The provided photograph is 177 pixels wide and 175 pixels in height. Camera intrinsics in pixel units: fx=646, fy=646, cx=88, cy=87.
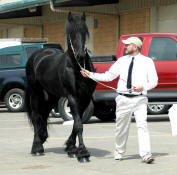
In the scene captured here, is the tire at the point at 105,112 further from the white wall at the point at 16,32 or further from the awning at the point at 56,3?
the white wall at the point at 16,32

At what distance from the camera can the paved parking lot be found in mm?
8695

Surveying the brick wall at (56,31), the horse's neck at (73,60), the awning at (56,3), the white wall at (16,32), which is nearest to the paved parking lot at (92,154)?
the horse's neck at (73,60)

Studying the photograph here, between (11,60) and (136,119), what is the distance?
1409cm

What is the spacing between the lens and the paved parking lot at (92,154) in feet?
28.5

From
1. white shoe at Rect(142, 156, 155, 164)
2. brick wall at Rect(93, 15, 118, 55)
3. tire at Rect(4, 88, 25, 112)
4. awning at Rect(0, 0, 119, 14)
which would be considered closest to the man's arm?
white shoe at Rect(142, 156, 155, 164)

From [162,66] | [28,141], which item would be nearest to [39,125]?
[28,141]

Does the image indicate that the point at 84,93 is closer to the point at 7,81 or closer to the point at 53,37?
the point at 7,81

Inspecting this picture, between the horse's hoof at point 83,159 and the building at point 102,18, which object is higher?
the building at point 102,18

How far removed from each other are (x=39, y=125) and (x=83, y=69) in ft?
6.21

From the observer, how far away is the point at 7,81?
2281 cm

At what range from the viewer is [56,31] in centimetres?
3688

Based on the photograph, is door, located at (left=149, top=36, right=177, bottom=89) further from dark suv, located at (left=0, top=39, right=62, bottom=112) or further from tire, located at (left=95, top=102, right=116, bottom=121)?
dark suv, located at (left=0, top=39, right=62, bottom=112)

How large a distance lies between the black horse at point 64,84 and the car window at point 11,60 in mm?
11169

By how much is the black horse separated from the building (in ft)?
54.7
